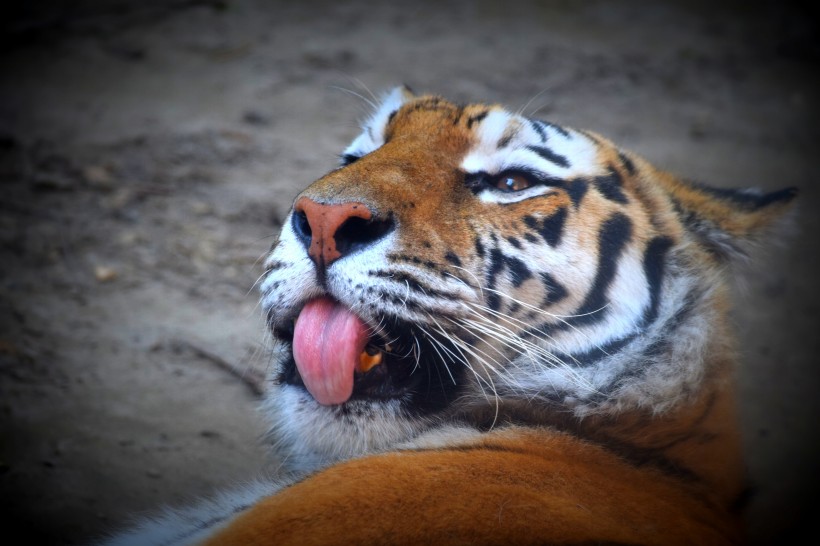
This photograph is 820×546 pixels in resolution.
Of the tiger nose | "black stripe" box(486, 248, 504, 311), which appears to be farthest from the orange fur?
the tiger nose

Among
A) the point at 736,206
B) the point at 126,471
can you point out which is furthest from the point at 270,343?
the point at 736,206

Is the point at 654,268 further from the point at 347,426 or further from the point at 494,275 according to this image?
the point at 347,426

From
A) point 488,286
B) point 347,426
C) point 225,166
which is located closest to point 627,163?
point 488,286

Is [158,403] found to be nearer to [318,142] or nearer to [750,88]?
[318,142]

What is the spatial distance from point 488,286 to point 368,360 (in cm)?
27

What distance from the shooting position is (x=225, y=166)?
3410 millimetres

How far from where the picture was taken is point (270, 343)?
5.42ft

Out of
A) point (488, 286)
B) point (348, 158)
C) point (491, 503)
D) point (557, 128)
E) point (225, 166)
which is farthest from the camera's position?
point (225, 166)

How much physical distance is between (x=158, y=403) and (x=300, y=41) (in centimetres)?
281

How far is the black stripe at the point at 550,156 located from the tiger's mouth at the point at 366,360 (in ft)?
1.51

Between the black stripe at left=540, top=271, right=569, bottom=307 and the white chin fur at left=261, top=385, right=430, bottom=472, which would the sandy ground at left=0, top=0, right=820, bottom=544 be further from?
the black stripe at left=540, top=271, right=569, bottom=307

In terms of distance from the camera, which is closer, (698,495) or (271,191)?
(698,495)

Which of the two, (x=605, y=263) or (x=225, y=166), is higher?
(x=605, y=263)

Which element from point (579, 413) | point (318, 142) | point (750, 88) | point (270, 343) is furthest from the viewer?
point (750, 88)
